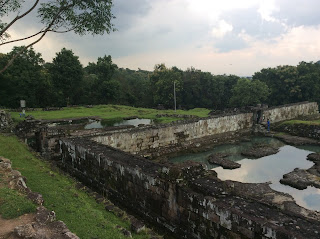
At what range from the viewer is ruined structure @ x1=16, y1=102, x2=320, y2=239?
5.34m

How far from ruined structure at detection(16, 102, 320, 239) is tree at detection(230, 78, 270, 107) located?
2715 cm

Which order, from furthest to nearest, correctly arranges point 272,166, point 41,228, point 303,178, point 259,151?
point 259,151
point 272,166
point 303,178
point 41,228

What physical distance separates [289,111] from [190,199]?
24.5 m

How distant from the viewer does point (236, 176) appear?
12672 mm

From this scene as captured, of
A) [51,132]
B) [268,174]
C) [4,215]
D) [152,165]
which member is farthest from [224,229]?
[51,132]

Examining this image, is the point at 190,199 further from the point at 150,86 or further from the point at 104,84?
the point at 150,86

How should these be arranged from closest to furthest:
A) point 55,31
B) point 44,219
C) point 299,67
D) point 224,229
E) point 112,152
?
1. point 44,219
2. point 224,229
3. point 112,152
4. point 55,31
5. point 299,67

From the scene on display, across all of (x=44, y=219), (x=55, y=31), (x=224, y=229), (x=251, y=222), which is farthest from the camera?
(x=55, y=31)

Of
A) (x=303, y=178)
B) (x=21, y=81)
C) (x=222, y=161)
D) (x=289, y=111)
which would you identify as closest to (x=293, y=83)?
Answer: (x=289, y=111)

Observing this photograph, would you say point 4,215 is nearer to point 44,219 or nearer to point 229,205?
point 44,219

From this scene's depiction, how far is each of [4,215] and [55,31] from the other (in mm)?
9421

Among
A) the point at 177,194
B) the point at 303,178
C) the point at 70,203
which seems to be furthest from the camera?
the point at 303,178

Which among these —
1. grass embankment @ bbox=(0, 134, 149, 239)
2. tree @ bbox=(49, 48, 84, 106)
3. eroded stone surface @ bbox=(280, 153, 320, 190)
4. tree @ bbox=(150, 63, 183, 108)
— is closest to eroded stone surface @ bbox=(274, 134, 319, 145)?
eroded stone surface @ bbox=(280, 153, 320, 190)

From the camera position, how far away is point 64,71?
1658 inches
